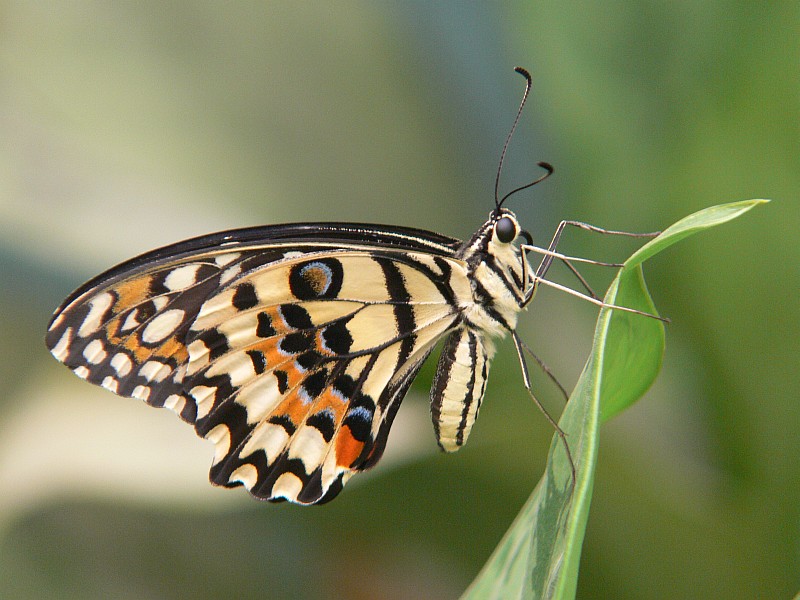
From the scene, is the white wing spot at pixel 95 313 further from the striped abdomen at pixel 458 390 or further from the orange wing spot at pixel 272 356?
the striped abdomen at pixel 458 390

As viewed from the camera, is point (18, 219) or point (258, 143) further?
point (258, 143)

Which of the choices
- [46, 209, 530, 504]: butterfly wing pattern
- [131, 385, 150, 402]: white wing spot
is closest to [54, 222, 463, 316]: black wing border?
[46, 209, 530, 504]: butterfly wing pattern

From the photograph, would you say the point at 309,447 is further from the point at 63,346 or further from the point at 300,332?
the point at 63,346

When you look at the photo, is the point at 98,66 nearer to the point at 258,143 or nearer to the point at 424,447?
the point at 258,143

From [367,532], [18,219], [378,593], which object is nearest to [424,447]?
[367,532]

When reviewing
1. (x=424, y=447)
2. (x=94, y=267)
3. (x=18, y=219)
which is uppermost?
(x=18, y=219)

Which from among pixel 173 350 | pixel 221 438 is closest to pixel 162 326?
pixel 173 350

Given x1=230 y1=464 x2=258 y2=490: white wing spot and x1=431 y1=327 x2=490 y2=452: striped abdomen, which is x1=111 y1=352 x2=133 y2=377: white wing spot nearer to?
x1=230 y1=464 x2=258 y2=490: white wing spot
